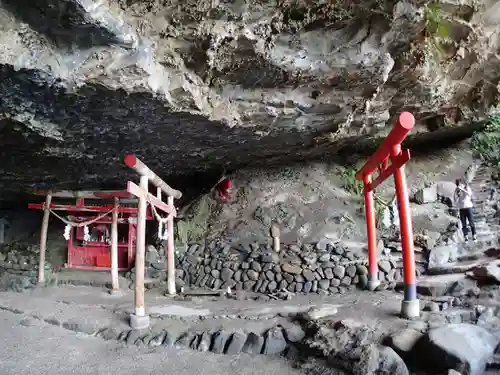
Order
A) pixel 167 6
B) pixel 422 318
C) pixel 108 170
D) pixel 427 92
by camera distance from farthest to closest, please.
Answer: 1. pixel 108 170
2. pixel 427 92
3. pixel 422 318
4. pixel 167 6

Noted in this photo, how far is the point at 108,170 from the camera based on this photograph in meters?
10.2

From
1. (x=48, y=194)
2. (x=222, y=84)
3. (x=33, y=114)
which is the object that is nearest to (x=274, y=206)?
(x=222, y=84)

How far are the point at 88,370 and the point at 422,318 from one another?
175 inches

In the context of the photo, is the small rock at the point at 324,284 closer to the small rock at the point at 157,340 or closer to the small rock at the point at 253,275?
the small rock at the point at 253,275

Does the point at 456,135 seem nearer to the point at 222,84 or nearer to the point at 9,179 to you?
the point at 222,84

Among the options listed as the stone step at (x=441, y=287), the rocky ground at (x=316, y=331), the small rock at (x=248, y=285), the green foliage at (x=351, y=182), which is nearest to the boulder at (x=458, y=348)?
the rocky ground at (x=316, y=331)

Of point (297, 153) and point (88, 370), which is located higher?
→ point (297, 153)

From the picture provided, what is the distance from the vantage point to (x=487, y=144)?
12031 millimetres

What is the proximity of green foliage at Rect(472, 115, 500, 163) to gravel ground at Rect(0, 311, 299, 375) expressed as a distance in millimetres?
10493

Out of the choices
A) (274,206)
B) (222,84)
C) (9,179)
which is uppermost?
(222,84)

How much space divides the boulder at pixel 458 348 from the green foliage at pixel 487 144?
928cm

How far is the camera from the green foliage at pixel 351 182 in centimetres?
1169

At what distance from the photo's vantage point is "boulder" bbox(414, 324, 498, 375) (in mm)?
3799

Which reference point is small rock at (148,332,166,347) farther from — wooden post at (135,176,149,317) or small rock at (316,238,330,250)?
small rock at (316,238,330,250)
